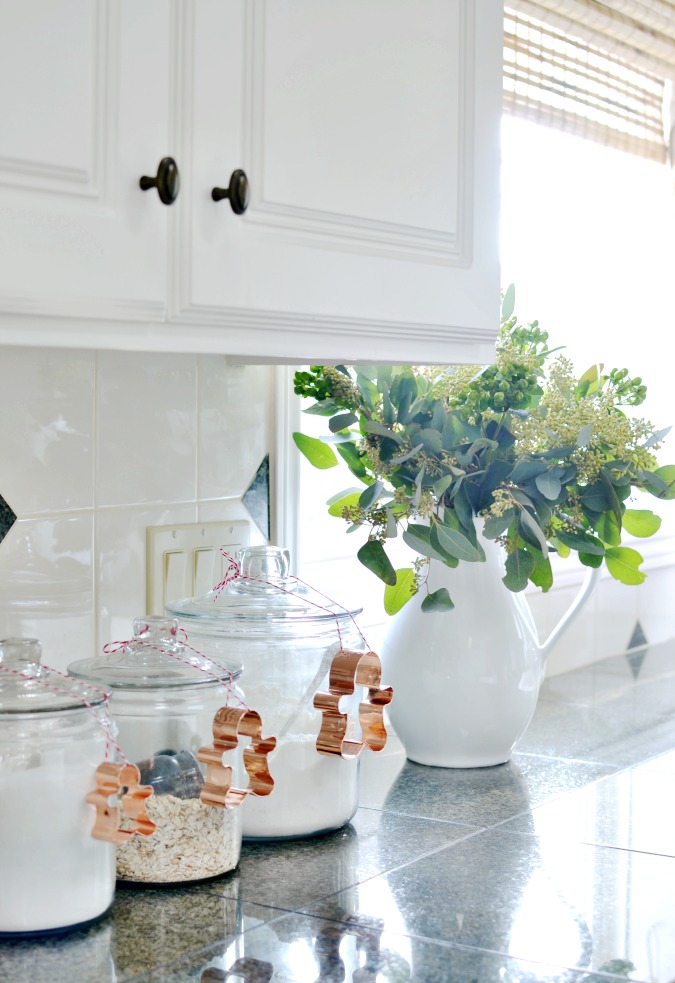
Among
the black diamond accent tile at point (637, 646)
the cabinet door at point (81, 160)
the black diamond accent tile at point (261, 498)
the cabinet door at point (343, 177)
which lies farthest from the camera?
the black diamond accent tile at point (637, 646)

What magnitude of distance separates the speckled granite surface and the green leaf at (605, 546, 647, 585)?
23cm

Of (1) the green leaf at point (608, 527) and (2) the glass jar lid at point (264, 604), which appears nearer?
(2) the glass jar lid at point (264, 604)

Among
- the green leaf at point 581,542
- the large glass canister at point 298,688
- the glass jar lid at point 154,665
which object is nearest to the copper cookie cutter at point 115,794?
the glass jar lid at point 154,665

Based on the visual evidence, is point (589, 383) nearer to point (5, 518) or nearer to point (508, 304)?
point (508, 304)

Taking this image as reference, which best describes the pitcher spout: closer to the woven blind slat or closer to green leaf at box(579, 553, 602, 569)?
green leaf at box(579, 553, 602, 569)

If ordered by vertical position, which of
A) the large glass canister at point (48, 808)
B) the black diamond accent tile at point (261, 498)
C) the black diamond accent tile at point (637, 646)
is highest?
the black diamond accent tile at point (261, 498)

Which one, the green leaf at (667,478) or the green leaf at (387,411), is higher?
the green leaf at (387,411)

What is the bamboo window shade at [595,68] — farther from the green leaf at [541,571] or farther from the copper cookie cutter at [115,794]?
the copper cookie cutter at [115,794]

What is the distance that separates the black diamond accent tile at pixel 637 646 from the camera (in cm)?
231

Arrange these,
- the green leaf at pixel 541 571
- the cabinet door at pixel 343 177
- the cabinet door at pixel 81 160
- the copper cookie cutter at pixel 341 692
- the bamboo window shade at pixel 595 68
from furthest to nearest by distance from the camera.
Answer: the bamboo window shade at pixel 595 68, the green leaf at pixel 541 571, the copper cookie cutter at pixel 341 692, the cabinet door at pixel 343 177, the cabinet door at pixel 81 160

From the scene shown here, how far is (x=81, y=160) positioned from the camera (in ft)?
2.90

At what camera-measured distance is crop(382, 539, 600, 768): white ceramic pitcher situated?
141cm

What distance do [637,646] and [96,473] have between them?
1.48 metres

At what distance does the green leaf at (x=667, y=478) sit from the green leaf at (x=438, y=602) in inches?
11.6
